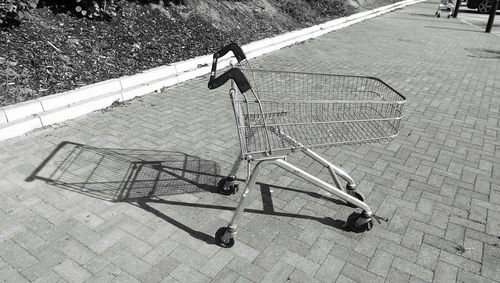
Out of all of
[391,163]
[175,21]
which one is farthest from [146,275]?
[175,21]

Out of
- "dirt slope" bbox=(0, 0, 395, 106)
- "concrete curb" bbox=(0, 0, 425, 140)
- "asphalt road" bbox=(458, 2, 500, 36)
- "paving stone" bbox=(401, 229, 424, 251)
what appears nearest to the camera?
"paving stone" bbox=(401, 229, 424, 251)

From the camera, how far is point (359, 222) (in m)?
3.17

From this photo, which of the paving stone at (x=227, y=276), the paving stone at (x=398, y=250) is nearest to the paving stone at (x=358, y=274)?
the paving stone at (x=398, y=250)

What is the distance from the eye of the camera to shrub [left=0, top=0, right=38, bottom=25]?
560 centimetres

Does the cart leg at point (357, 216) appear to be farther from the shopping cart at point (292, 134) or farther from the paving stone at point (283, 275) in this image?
the paving stone at point (283, 275)

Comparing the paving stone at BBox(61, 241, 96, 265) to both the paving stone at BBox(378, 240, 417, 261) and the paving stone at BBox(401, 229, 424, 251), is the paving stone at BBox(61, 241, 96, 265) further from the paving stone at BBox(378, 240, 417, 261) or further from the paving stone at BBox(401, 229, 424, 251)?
the paving stone at BBox(401, 229, 424, 251)

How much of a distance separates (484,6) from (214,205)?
73.0 ft

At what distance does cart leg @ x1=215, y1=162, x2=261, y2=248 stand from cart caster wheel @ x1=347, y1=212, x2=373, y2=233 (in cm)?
96

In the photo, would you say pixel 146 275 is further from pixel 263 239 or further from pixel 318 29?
pixel 318 29

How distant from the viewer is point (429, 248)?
3057 mm

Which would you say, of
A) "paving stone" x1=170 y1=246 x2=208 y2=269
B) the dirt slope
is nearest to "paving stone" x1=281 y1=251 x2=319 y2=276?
"paving stone" x1=170 y1=246 x2=208 y2=269

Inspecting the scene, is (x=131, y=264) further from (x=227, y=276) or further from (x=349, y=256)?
(x=349, y=256)

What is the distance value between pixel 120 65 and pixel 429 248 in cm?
550

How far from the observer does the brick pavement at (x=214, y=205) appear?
2811 millimetres
